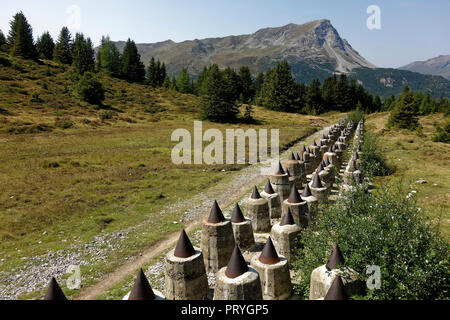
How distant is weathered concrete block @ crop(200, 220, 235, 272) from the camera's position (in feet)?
27.0

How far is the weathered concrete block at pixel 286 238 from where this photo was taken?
8117 millimetres

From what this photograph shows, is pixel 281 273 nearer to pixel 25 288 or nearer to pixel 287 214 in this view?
pixel 287 214

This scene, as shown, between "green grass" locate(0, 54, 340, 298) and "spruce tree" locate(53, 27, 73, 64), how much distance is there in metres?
34.7

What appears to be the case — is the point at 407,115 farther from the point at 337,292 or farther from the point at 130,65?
the point at 130,65

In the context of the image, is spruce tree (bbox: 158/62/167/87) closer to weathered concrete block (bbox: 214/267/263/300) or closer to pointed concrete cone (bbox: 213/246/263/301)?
pointed concrete cone (bbox: 213/246/263/301)

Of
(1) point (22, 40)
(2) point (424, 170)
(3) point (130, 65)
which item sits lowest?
(2) point (424, 170)

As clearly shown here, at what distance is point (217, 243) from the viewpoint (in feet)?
27.0

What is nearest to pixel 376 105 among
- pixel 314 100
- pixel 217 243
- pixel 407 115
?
pixel 314 100

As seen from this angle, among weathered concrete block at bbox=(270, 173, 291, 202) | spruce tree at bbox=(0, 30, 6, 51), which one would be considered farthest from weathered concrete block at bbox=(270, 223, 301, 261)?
spruce tree at bbox=(0, 30, 6, 51)

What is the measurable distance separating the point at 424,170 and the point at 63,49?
9474cm

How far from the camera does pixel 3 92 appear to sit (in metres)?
51.3

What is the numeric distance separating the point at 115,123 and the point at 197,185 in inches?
1334

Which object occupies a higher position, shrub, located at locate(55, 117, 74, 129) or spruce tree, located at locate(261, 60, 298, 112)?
spruce tree, located at locate(261, 60, 298, 112)
